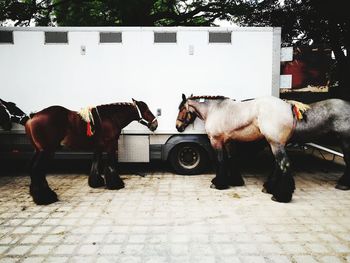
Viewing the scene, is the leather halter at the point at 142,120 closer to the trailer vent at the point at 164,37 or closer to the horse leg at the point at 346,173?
the trailer vent at the point at 164,37

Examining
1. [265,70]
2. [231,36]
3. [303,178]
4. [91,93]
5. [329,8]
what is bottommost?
[303,178]

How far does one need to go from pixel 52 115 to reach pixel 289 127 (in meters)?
3.97

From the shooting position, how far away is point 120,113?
6039mm

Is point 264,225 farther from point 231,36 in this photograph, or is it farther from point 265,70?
point 231,36

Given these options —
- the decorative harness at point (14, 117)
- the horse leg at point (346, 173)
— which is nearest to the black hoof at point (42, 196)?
the decorative harness at point (14, 117)

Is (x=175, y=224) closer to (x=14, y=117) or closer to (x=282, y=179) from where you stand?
(x=282, y=179)

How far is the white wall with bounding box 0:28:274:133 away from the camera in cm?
639

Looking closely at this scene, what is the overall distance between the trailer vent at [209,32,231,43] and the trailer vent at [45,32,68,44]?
2.99 meters

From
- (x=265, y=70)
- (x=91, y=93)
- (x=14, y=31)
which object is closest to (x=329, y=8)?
(x=265, y=70)

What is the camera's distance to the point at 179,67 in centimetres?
649

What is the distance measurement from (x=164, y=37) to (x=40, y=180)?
3.64 m

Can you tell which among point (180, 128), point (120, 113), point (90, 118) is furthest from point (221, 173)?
point (90, 118)

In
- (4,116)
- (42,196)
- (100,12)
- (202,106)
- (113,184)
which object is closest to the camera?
(42,196)

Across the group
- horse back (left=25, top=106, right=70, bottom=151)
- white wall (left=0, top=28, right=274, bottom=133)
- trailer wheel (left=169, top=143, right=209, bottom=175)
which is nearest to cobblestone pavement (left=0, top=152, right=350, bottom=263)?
trailer wheel (left=169, top=143, right=209, bottom=175)
